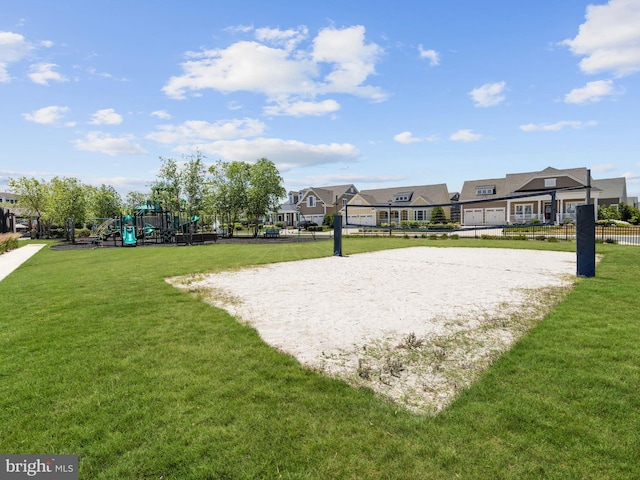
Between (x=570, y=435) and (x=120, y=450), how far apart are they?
3322mm

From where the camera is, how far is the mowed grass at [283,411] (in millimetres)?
2404

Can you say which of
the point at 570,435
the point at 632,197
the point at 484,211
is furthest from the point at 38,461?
the point at 632,197

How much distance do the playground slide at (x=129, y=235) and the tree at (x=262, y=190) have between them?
32.6 ft

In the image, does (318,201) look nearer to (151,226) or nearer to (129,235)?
(151,226)

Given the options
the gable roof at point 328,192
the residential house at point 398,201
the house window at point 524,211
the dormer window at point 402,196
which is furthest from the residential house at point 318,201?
the house window at point 524,211

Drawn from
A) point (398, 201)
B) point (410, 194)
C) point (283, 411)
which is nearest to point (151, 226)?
point (283, 411)

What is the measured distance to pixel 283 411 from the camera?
3.02 meters

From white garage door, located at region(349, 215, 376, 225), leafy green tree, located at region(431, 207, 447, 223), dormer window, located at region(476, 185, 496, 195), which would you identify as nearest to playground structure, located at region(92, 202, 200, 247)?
white garage door, located at region(349, 215, 376, 225)

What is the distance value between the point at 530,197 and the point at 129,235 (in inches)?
1431

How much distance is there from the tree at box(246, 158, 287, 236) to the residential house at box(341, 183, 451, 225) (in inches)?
666

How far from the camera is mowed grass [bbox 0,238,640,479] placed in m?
2.40

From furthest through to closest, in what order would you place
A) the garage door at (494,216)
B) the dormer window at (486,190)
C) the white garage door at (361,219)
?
the white garage door at (361,219) < the dormer window at (486,190) < the garage door at (494,216)

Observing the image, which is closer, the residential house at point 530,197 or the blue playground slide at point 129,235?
the blue playground slide at point 129,235

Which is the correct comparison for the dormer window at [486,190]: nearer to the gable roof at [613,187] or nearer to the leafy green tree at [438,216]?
the leafy green tree at [438,216]
